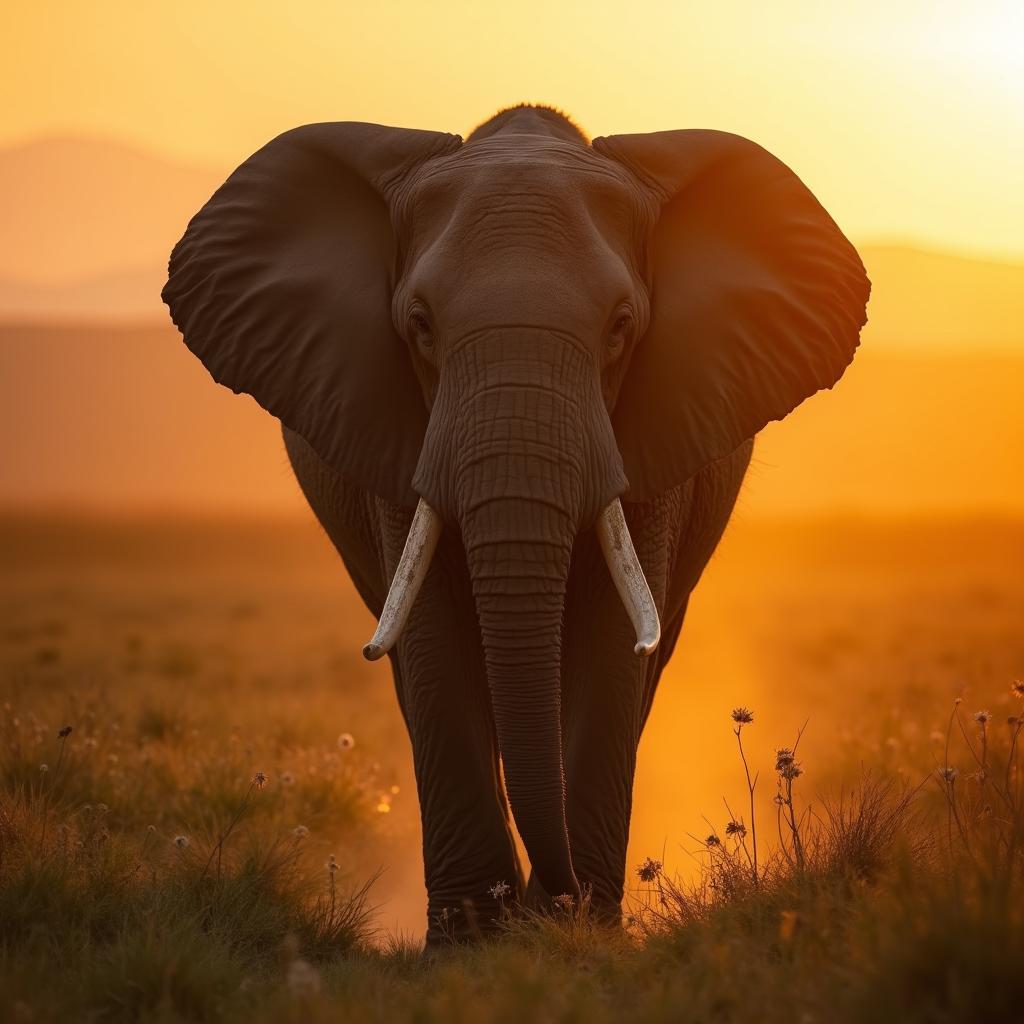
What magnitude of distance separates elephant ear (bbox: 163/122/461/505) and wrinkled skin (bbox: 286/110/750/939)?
28 cm

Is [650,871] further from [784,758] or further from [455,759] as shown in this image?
[455,759]

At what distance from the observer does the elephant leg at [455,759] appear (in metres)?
8.34

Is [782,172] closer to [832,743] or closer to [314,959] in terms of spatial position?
[314,959]

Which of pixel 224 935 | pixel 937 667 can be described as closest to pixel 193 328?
pixel 224 935

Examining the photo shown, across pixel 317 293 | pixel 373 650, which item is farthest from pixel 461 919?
pixel 317 293

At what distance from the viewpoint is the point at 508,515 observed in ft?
23.7

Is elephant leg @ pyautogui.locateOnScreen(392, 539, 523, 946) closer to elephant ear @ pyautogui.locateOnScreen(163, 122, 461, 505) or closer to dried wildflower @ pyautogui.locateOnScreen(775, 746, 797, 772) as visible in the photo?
elephant ear @ pyautogui.locateOnScreen(163, 122, 461, 505)

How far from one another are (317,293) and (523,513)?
1.99 meters

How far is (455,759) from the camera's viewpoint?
331 inches

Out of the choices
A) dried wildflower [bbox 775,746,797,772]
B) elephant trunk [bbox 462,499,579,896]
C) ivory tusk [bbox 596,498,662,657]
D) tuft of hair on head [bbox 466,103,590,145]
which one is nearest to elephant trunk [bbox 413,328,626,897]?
elephant trunk [bbox 462,499,579,896]

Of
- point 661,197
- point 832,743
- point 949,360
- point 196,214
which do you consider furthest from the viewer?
point 949,360

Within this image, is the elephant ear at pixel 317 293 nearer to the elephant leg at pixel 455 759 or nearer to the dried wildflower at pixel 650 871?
the elephant leg at pixel 455 759

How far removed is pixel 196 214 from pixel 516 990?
5.28 m

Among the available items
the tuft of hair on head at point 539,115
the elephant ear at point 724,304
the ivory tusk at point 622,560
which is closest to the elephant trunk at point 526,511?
the ivory tusk at point 622,560
